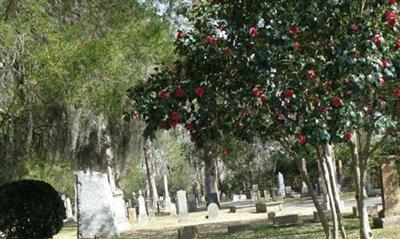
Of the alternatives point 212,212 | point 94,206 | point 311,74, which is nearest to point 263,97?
point 311,74

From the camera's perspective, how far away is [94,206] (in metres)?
20.3

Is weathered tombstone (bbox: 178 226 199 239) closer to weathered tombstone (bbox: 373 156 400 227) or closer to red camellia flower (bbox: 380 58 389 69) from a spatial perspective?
weathered tombstone (bbox: 373 156 400 227)

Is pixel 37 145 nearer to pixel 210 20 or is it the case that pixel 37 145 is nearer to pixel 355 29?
pixel 210 20

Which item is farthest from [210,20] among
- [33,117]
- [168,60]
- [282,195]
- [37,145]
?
[282,195]

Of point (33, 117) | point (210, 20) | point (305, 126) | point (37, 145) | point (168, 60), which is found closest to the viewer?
point (305, 126)

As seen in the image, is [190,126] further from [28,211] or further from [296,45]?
[28,211]

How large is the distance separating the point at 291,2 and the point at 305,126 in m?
1.58

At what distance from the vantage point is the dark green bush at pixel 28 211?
44.2 feet

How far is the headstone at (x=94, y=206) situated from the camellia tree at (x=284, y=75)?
42.1 feet

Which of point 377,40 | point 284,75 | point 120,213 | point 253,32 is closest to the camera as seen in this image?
point 377,40

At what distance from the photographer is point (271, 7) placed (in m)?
7.00

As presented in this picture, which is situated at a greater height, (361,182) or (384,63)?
(384,63)

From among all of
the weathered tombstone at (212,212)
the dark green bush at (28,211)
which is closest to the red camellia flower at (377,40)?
the dark green bush at (28,211)

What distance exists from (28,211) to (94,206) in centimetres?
682
